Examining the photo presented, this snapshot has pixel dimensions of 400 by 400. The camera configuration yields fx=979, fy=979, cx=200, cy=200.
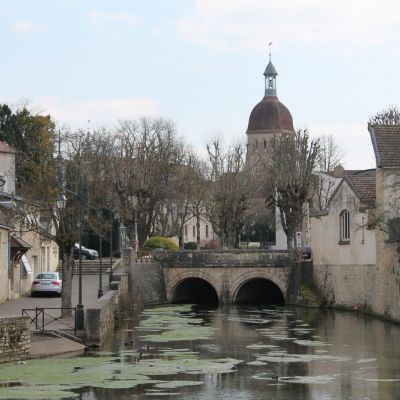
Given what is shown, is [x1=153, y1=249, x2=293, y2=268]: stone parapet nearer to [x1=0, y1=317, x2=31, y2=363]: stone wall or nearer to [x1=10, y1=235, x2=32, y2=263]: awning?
[x1=10, y1=235, x2=32, y2=263]: awning

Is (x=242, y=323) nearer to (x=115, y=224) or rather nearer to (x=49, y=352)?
(x=49, y=352)

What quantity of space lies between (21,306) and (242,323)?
10.2m

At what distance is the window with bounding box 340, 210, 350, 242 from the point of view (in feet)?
173

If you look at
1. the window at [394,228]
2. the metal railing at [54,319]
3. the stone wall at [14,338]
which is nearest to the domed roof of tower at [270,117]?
the window at [394,228]

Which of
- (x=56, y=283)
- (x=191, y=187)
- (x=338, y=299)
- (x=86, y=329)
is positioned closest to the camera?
(x=86, y=329)

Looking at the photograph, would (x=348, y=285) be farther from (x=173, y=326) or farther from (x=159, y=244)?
(x=159, y=244)

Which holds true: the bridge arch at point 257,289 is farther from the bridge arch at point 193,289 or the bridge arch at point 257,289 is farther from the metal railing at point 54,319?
the metal railing at point 54,319

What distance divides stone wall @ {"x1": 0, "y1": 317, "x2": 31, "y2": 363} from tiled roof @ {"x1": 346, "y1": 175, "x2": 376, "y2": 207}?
80.3 feet

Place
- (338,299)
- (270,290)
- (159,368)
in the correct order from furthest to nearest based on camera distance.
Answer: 1. (270,290)
2. (338,299)
3. (159,368)

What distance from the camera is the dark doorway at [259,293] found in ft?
208

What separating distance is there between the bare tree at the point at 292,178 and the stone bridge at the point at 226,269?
4.12 meters

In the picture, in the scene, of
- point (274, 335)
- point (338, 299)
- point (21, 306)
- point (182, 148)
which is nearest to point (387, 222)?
point (274, 335)

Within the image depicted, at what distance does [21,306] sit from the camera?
41812 mm

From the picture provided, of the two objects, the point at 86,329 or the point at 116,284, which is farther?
the point at 116,284
